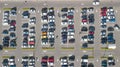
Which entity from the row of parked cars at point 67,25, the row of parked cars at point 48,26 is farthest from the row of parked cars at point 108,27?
the row of parked cars at point 48,26

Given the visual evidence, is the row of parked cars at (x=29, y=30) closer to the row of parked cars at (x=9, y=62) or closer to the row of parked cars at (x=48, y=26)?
the row of parked cars at (x=48, y=26)

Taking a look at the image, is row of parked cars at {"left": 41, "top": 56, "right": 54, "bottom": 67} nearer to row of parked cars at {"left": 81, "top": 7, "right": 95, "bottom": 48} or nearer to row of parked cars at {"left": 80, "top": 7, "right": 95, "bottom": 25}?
row of parked cars at {"left": 81, "top": 7, "right": 95, "bottom": 48}

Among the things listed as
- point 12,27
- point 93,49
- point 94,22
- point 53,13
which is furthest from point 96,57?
point 12,27

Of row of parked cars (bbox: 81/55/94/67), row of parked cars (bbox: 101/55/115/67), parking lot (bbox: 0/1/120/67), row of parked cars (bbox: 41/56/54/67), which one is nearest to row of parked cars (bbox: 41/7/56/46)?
parking lot (bbox: 0/1/120/67)

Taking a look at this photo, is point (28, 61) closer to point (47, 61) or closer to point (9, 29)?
point (47, 61)

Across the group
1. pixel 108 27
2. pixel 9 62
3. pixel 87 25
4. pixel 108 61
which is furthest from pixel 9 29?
pixel 108 61

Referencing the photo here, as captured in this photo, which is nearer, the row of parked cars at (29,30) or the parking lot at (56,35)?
the parking lot at (56,35)
